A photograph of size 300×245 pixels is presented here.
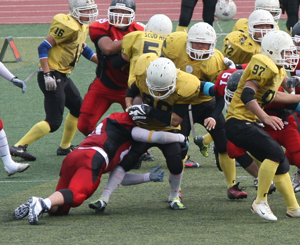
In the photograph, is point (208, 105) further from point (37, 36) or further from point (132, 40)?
point (37, 36)

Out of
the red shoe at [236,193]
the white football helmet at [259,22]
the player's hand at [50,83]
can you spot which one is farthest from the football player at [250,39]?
the player's hand at [50,83]

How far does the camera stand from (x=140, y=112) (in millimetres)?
4980

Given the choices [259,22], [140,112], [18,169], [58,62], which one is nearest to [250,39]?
[259,22]

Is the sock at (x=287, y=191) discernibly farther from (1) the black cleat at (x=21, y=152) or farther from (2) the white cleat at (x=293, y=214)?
(1) the black cleat at (x=21, y=152)

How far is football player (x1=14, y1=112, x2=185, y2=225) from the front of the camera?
4.57m

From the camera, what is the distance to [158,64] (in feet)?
16.1

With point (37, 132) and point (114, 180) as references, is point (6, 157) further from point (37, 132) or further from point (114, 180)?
point (114, 180)

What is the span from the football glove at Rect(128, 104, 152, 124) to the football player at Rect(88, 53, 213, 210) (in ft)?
0.06

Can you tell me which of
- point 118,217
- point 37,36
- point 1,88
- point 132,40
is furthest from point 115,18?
point 37,36

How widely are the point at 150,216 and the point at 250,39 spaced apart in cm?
217

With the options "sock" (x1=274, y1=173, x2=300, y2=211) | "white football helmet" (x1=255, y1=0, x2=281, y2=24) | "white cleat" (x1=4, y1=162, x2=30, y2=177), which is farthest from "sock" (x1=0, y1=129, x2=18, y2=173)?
"white football helmet" (x1=255, y1=0, x2=281, y2=24)

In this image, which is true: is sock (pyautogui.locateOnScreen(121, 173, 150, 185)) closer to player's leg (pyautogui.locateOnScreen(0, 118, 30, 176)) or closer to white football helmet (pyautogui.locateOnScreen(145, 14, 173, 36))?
player's leg (pyautogui.locateOnScreen(0, 118, 30, 176))

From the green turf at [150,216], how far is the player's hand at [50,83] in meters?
Answer: 0.74

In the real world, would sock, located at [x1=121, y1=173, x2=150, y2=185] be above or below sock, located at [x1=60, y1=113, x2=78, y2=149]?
above
